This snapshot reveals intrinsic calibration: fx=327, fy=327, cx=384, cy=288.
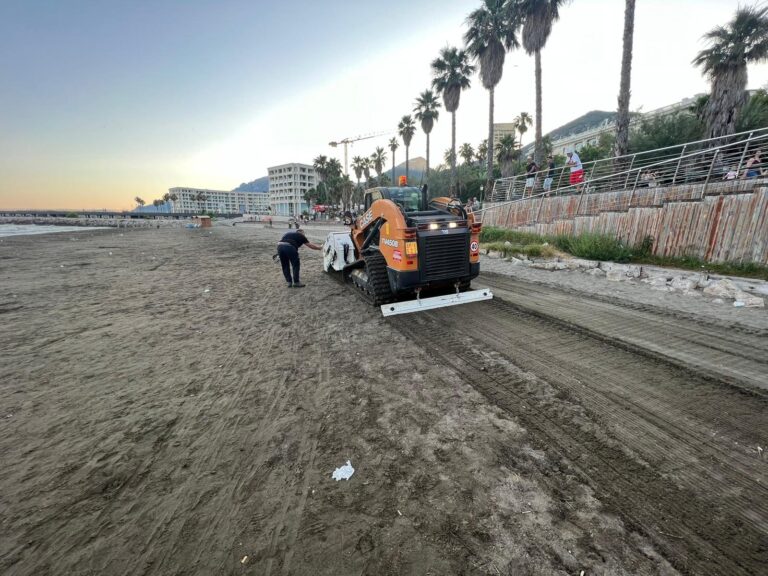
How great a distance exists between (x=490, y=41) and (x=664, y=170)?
22.1 m

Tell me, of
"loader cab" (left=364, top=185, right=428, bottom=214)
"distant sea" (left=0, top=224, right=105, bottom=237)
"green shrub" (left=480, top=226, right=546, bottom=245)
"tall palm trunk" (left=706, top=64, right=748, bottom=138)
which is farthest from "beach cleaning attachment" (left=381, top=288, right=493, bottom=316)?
"distant sea" (left=0, top=224, right=105, bottom=237)

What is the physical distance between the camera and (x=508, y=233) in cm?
1453

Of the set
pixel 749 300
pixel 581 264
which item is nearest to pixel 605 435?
pixel 749 300

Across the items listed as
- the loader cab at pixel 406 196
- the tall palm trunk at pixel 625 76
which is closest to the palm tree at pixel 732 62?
the tall palm trunk at pixel 625 76

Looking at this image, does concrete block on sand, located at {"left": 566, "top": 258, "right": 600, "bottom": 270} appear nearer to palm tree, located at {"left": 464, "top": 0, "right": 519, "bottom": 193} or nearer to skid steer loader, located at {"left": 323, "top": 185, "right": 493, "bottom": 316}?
skid steer loader, located at {"left": 323, "top": 185, "right": 493, "bottom": 316}

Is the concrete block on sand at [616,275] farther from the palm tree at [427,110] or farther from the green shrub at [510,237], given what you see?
the palm tree at [427,110]

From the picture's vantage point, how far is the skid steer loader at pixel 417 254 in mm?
5965

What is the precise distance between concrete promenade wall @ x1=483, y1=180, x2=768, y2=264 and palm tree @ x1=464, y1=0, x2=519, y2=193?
1457 cm

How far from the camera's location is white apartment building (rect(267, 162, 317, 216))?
14450 centimetres

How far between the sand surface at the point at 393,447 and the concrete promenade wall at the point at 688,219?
317cm

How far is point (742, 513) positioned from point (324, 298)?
6795 mm

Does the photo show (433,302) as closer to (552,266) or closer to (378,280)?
(378,280)

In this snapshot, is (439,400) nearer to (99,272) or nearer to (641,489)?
(641,489)

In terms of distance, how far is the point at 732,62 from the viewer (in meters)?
15.6
